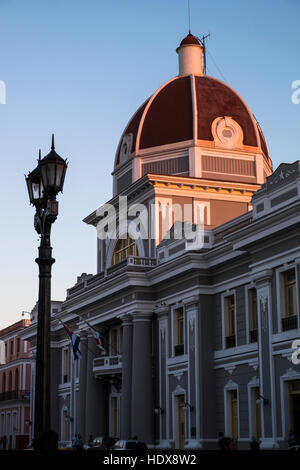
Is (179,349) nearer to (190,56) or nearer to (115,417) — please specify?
(115,417)

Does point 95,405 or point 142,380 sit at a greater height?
point 142,380

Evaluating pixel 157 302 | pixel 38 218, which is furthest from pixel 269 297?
pixel 38 218

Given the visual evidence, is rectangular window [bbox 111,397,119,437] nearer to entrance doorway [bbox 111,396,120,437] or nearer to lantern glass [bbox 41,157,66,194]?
entrance doorway [bbox 111,396,120,437]

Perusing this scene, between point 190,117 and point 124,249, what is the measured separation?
7.77 meters

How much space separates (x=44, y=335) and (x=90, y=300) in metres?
29.0

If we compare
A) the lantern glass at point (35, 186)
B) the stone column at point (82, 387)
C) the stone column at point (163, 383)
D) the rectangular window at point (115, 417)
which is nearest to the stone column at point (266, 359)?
the stone column at point (163, 383)

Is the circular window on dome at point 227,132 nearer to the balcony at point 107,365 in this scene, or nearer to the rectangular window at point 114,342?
the rectangular window at point 114,342

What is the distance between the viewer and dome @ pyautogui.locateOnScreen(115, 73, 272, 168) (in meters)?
41.5

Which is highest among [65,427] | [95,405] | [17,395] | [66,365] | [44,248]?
[66,365]

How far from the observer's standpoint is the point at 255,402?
29.2m

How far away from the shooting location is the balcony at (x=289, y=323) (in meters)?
25.6

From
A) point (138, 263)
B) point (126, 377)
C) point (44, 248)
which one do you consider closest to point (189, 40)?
point (138, 263)

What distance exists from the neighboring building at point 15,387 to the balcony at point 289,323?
129 feet

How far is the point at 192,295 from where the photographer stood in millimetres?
32719
